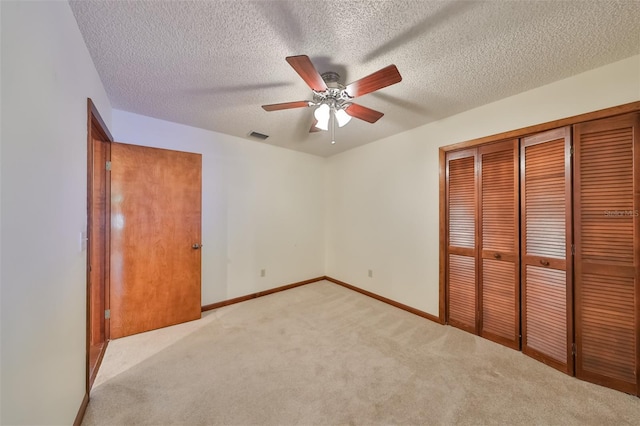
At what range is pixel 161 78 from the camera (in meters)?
1.94

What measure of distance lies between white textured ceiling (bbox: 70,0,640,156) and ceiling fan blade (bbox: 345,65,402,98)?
25 cm

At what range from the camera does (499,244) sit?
236 centimetres

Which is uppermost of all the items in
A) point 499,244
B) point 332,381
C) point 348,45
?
point 348,45

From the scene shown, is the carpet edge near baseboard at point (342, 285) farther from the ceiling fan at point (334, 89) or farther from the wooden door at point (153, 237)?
the ceiling fan at point (334, 89)

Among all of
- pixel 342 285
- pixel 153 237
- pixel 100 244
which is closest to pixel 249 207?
pixel 153 237

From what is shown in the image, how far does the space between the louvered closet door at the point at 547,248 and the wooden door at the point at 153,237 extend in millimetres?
3478

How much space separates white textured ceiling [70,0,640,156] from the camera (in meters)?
1.30

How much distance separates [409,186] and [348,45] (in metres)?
2.03

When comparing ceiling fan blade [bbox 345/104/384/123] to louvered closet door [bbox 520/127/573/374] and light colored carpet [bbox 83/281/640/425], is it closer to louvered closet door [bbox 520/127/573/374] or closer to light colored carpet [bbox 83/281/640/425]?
louvered closet door [bbox 520/127/573/374]

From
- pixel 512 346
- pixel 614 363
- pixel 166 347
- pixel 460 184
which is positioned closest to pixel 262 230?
pixel 166 347

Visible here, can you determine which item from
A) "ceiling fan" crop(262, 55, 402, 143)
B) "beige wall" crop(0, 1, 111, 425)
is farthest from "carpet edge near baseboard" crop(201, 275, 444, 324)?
"ceiling fan" crop(262, 55, 402, 143)

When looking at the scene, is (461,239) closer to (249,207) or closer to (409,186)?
(409,186)

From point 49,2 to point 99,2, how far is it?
24cm

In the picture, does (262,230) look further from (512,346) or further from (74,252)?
(512,346)
